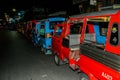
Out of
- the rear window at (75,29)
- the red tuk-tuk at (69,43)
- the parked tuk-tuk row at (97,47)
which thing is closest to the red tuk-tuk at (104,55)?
the parked tuk-tuk row at (97,47)

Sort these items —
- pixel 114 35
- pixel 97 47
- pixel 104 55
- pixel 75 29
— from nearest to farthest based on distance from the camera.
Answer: pixel 114 35, pixel 104 55, pixel 97 47, pixel 75 29

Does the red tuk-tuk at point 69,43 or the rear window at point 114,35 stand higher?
the rear window at point 114,35

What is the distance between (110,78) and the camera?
4094mm

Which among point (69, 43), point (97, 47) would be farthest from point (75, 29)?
point (97, 47)

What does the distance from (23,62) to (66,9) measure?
18.7 meters

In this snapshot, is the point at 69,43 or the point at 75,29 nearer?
the point at 69,43

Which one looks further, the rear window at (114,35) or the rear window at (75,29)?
the rear window at (75,29)

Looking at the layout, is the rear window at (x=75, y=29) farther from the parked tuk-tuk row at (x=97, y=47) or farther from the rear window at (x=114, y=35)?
the rear window at (x=114, y=35)

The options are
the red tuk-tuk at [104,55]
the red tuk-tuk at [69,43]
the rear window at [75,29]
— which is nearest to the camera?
the red tuk-tuk at [104,55]

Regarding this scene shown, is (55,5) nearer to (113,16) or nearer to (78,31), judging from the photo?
(78,31)

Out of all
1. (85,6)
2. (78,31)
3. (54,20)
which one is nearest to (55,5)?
(85,6)

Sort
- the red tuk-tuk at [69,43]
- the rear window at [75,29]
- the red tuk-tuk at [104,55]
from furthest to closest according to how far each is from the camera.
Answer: the rear window at [75,29] < the red tuk-tuk at [69,43] < the red tuk-tuk at [104,55]

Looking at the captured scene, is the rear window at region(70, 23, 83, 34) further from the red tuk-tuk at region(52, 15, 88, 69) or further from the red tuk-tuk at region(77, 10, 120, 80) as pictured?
the red tuk-tuk at region(77, 10, 120, 80)

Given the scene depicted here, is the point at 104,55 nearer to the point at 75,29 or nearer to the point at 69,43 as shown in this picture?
the point at 69,43
